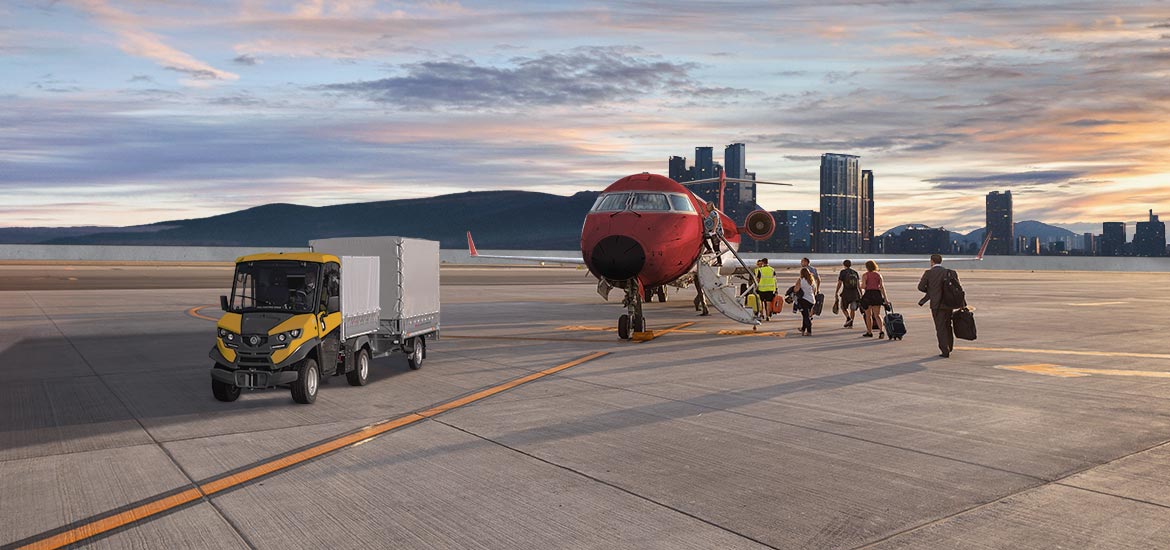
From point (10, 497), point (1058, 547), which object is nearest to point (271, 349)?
point (10, 497)

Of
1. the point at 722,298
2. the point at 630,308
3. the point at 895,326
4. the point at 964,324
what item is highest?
the point at 722,298

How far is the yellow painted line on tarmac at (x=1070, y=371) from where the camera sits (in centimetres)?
1341

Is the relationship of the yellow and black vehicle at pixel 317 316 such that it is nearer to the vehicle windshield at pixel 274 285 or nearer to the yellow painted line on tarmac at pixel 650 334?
the vehicle windshield at pixel 274 285

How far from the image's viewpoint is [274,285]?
475 inches

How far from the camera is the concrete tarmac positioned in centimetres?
591

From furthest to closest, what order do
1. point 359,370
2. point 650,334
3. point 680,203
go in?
1. point 680,203
2. point 650,334
3. point 359,370

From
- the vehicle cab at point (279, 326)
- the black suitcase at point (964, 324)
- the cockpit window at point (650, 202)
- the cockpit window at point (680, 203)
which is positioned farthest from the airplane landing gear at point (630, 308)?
the vehicle cab at point (279, 326)

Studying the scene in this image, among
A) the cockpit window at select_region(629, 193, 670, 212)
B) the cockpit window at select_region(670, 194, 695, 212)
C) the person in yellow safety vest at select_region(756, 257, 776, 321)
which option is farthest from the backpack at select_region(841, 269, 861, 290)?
the cockpit window at select_region(629, 193, 670, 212)

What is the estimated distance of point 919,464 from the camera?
25.2 feet

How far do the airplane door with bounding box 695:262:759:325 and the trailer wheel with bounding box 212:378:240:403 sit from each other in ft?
40.5

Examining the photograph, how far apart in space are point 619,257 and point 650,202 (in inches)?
88.0

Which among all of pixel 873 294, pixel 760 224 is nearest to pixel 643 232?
pixel 873 294

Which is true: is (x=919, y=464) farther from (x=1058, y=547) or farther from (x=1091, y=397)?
(x=1091, y=397)

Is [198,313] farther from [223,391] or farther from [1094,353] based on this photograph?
[1094,353]
